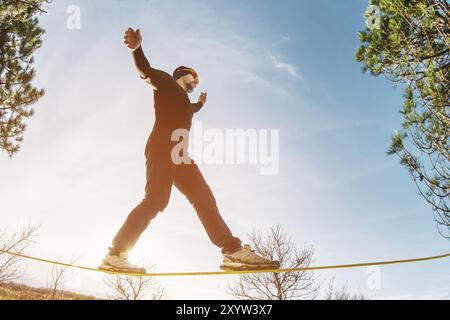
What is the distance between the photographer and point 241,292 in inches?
808

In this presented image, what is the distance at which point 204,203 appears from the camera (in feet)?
10.7

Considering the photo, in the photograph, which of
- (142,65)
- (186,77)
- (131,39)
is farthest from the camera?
(186,77)

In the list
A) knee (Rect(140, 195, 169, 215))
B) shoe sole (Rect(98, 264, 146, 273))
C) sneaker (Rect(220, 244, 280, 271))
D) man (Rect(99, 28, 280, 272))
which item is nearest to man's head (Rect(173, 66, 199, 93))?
man (Rect(99, 28, 280, 272))

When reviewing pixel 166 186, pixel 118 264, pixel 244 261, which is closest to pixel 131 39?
pixel 166 186

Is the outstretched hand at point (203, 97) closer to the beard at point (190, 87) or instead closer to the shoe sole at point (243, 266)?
the beard at point (190, 87)

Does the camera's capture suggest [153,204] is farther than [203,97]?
No

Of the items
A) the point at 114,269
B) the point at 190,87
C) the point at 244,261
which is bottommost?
the point at 114,269

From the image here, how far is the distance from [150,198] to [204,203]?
0.58 metres

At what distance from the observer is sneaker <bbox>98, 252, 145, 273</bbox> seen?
8.98ft

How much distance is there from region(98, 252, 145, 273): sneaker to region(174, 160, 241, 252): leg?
808 millimetres

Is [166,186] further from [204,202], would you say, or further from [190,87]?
[190,87]

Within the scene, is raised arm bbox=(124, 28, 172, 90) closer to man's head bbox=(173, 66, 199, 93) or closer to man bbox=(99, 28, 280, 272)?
man bbox=(99, 28, 280, 272)
